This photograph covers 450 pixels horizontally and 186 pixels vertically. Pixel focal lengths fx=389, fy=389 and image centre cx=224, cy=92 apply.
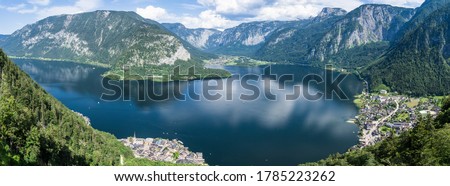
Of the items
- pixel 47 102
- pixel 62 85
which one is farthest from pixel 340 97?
pixel 62 85

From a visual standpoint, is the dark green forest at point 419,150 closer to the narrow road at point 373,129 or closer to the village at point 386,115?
the village at point 386,115

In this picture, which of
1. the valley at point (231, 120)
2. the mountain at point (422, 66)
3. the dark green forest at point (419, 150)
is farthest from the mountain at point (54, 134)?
the mountain at point (422, 66)

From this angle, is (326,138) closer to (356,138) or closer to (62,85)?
(356,138)

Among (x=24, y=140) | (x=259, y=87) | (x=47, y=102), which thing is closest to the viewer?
(x=24, y=140)

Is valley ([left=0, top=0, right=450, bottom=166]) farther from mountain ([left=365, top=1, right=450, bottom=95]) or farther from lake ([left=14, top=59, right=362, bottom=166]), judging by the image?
mountain ([left=365, top=1, right=450, bottom=95])

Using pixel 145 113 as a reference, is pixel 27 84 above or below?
above

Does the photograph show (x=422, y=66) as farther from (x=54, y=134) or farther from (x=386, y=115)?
(x=54, y=134)
